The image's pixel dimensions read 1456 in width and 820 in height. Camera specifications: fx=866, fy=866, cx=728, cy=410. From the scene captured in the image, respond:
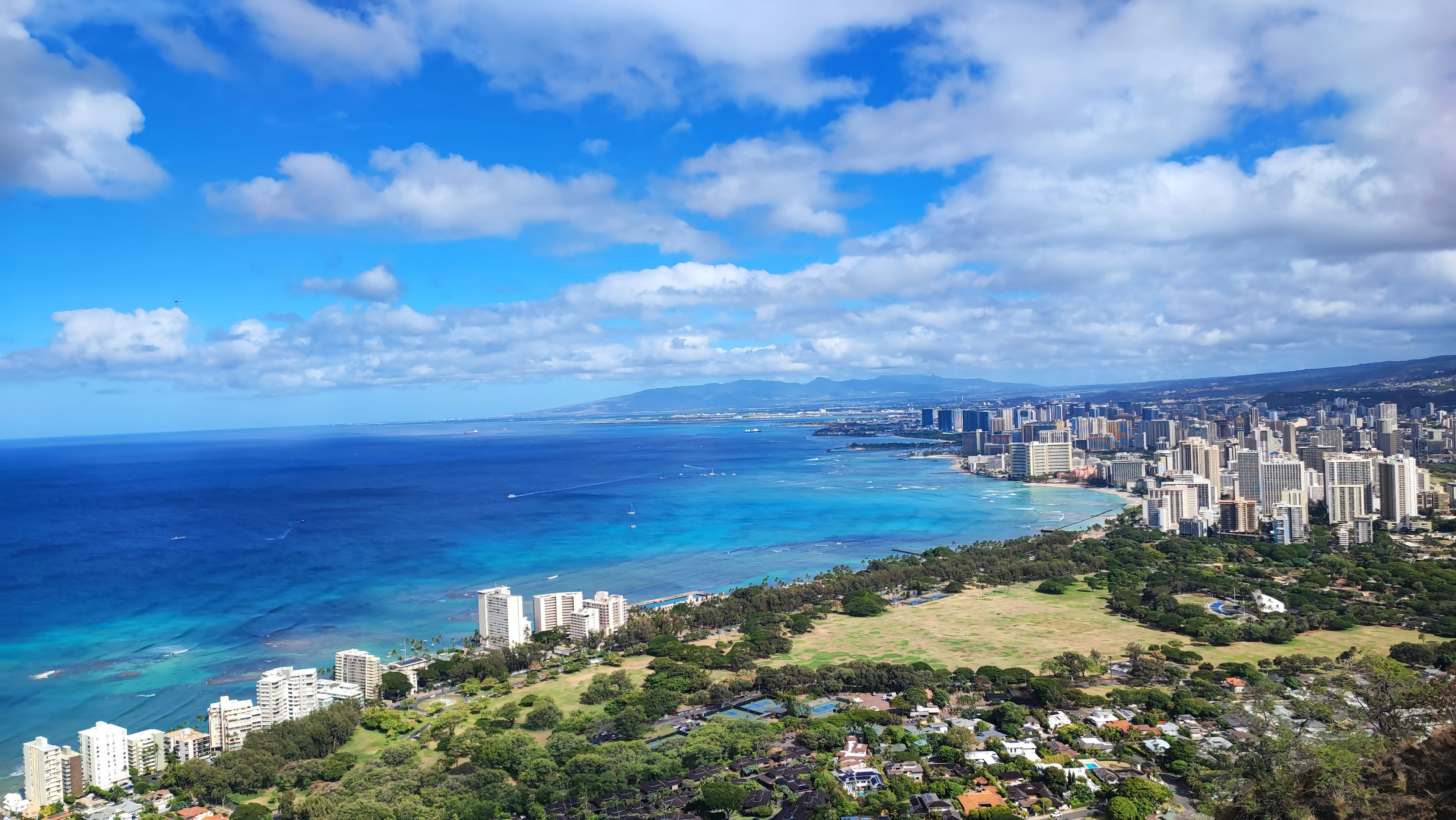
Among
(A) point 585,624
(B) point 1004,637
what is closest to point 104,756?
(A) point 585,624

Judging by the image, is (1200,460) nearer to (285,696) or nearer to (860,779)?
(860,779)

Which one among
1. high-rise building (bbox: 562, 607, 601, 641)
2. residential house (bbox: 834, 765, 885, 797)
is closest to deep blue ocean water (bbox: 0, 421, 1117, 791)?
high-rise building (bbox: 562, 607, 601, 641)

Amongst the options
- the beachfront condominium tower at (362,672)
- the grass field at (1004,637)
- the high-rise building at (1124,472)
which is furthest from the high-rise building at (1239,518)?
the beachfront condominium tower at (362,672)

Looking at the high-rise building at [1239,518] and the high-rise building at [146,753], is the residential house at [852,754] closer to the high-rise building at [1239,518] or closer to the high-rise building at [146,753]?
the high-rise building at [146,753]

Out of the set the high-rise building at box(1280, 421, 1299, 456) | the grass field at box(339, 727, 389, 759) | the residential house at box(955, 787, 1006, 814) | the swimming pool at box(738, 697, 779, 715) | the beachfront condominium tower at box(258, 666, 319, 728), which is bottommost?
the grass field at box(339, 727, 389, 759)

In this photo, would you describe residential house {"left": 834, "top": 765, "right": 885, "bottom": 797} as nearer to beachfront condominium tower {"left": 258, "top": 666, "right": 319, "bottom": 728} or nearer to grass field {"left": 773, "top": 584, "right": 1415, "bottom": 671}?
grass field {"left": 773, "top": 584, "right": 1415, "bottom": 671}

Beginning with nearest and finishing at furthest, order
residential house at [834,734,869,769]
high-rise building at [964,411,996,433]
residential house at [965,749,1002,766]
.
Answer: residential house at [965,749,1002,766], residential house at [834,734,869,769], high-rise building at [964,411,996,433]
